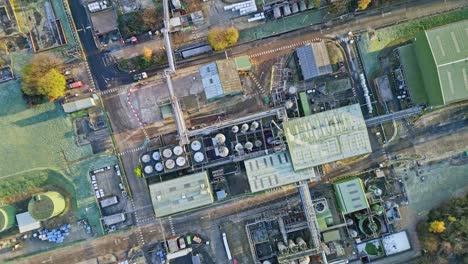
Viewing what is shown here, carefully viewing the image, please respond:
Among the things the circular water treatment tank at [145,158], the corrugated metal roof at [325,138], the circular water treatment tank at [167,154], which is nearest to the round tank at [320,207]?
the corrugated metal roof at [325,138]

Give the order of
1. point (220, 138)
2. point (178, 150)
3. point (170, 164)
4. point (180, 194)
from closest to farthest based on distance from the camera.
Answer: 1. point (170, 164)
2. point (178, 150)
3. point (180, 194)
4. point (220, 138)

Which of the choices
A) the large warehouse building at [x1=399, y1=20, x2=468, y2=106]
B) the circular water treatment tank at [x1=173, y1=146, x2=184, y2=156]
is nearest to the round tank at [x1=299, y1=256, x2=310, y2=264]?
the circular water treatment tank at [x1=173, y1=146, x2=184, y2=156]

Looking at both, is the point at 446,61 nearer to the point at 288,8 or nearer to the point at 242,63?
the point at 288,8

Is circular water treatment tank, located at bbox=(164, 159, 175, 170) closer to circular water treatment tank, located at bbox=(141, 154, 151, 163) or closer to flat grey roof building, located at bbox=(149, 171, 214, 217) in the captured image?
flat grey roof building, located at bbox=(149, 171, 214, 217)

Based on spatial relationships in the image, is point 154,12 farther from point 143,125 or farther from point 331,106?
point 331,106

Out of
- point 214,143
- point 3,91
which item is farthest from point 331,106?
point 3,91

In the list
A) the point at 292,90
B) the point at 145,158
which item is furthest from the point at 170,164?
the point at 292,90

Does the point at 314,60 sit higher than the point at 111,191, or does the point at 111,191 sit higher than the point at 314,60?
the point at 314,60
